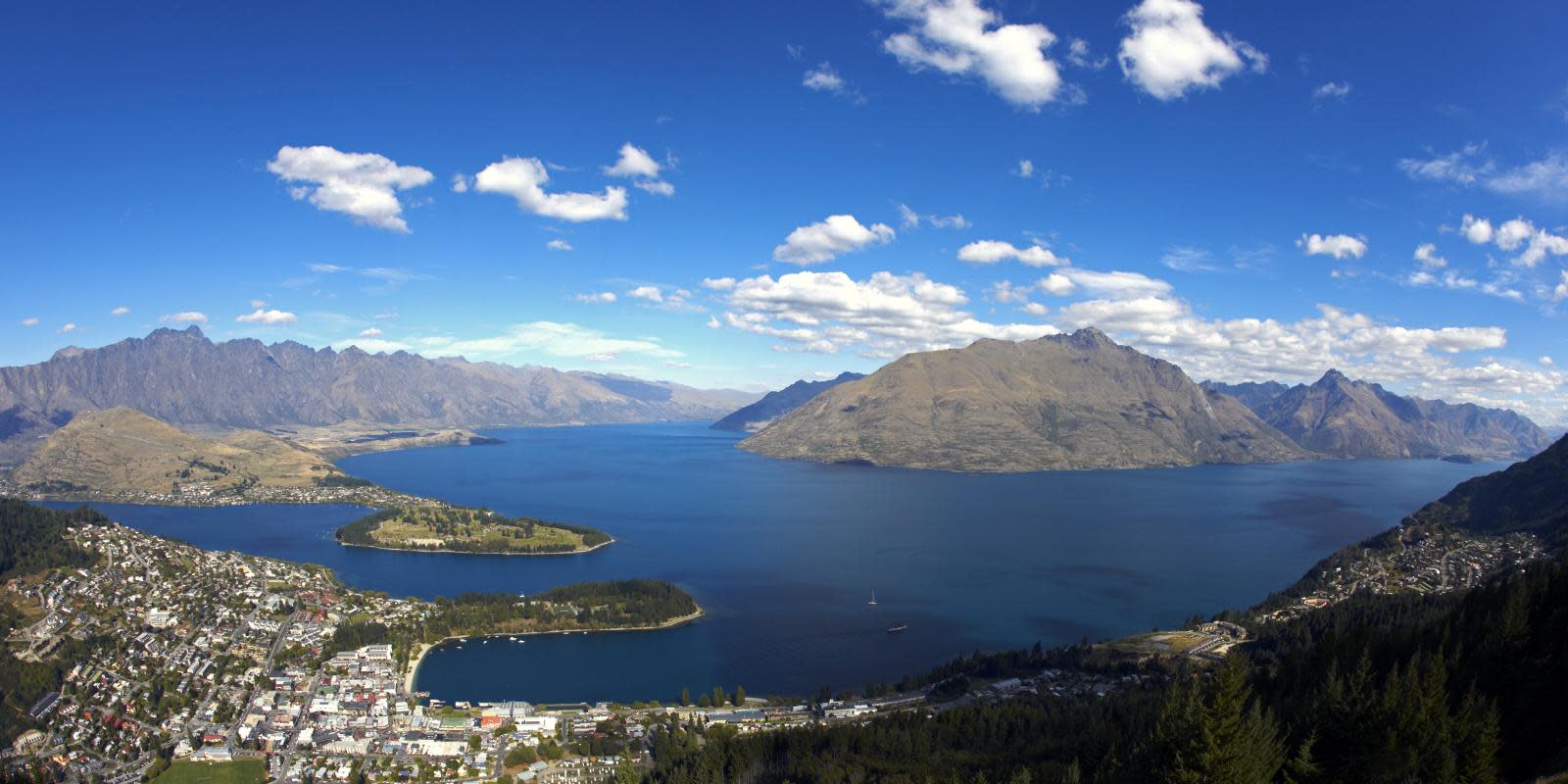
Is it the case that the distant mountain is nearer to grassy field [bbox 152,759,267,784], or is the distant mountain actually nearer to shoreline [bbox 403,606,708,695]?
shoreline [bbox 403,606,708,695]

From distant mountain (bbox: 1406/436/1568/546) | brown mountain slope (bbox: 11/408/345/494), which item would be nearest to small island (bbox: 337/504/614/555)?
brown mountain slope (bbox: 11/408/345/494)

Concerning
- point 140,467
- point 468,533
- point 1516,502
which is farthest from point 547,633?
point 140,467

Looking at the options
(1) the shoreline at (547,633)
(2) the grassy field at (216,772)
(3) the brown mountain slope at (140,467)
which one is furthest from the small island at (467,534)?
(2) the grassy field at (216,772)

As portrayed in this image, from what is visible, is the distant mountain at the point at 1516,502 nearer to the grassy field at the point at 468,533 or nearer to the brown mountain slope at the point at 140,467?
the grassy field at the point at 468,533

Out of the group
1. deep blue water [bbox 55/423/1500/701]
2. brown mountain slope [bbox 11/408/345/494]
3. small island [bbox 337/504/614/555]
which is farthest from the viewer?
brown mountain slope [bbox 11/408/345/494]

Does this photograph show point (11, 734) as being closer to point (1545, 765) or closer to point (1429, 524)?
point (1545, 765)

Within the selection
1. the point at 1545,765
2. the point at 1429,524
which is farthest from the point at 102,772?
the point at 1429,524
